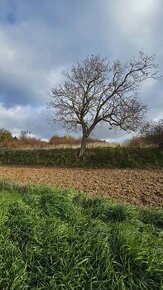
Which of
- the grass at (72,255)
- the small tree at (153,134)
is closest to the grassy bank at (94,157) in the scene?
the small tree at (153,134)

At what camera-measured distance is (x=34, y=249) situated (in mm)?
5652

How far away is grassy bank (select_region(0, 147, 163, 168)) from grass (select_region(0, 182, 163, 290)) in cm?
1663

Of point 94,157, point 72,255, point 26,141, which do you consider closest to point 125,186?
point 72,255

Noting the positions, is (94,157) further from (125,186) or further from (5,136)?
(5,136)

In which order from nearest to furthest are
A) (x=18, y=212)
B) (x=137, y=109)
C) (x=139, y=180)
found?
(x=18, y=212) < (x=139, y=180) < (x=137, y=109)

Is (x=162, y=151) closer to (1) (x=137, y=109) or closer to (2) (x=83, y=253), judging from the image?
(1) (x=137, y=109)

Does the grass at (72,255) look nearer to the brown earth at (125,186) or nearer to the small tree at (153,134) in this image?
the brown earth at (125,186)

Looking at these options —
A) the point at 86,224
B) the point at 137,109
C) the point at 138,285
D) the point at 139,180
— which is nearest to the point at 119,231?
the point at 86,224

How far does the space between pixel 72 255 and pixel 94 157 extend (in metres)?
20.3

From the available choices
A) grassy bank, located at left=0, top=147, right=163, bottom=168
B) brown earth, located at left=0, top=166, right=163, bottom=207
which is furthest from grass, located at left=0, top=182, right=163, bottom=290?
grassy bank, located at left=0, top=147, right=163, bottom=168

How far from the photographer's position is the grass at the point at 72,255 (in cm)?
517

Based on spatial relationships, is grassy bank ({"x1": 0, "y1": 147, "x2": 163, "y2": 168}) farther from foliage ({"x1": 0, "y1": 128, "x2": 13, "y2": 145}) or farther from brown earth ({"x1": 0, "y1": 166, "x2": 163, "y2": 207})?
foliage ({"x1": 0, "y1": 128, "x2": 13, "y2": 145})

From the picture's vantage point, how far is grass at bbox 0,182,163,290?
17.0 ft

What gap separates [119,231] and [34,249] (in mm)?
1440
